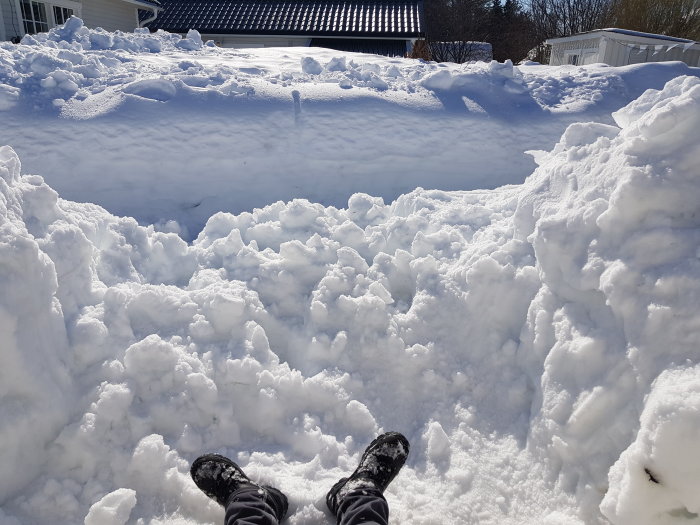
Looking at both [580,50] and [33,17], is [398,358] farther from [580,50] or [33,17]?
[580,50]

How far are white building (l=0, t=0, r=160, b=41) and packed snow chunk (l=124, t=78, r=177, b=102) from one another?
9049 mm

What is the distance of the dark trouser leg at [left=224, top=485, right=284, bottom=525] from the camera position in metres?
1.69

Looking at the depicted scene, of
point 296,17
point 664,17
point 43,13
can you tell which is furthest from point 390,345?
point 664,17

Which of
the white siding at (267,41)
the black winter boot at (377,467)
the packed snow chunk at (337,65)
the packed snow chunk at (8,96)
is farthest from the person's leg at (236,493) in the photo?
the white siding at (267,41)

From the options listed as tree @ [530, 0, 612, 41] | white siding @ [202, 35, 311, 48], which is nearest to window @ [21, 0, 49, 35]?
white siding @ [202, 35, 311, 48]

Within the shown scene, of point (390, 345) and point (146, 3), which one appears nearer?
point (390, 345)

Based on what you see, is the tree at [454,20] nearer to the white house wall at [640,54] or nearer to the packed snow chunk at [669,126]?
the white house wall at [640,54]

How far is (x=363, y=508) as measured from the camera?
1.71 metres

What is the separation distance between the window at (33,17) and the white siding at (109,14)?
60.4 inches

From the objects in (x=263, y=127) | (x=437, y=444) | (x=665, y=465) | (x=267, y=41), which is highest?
(x=267, y=41)

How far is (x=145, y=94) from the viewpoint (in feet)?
15.9

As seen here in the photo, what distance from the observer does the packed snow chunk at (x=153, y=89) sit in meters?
4.84

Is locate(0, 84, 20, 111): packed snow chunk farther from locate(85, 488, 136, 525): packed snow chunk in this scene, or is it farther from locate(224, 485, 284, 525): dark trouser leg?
locate(224, 485, 284, 525): dark trouser leg

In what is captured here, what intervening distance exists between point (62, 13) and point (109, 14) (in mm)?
2134
